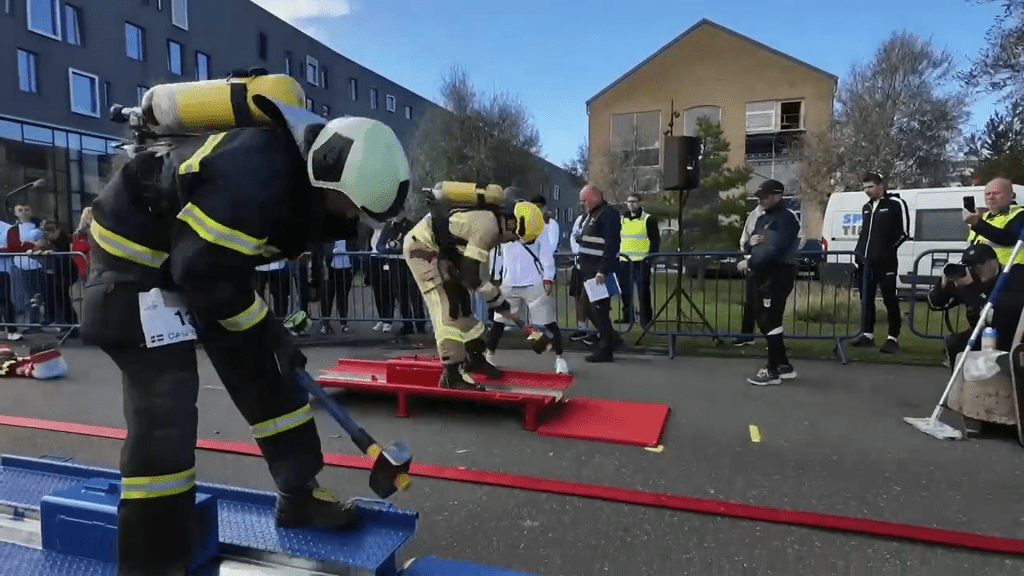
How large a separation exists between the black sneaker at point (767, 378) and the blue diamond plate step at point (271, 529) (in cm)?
473

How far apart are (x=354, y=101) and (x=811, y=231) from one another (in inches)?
1129

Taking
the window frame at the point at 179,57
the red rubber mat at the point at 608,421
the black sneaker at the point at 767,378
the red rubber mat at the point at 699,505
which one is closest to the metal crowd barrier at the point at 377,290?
the black sneaker at the point at 767,378

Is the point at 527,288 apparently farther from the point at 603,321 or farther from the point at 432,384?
the point at 432,384

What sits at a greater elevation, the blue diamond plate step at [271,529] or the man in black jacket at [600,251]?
the man in black jacket at [600,251]

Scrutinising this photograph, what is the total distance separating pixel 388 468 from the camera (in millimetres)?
2635

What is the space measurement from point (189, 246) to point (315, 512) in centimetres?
129

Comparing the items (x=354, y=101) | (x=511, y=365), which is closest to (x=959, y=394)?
(x=511, y=365)

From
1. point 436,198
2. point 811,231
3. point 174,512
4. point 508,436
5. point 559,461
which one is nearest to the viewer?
point 174,512

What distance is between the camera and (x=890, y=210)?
7.92 meters

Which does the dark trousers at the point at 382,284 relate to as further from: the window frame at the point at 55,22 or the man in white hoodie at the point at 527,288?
the window frame at the point at 55,22

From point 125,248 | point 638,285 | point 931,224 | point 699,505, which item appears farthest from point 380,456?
point 931,224

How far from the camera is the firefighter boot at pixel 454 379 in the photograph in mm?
5404

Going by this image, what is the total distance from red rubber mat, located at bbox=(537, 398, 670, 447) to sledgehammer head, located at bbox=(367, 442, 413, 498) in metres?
2.43

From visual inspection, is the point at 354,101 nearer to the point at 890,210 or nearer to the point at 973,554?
the point at 890,210
